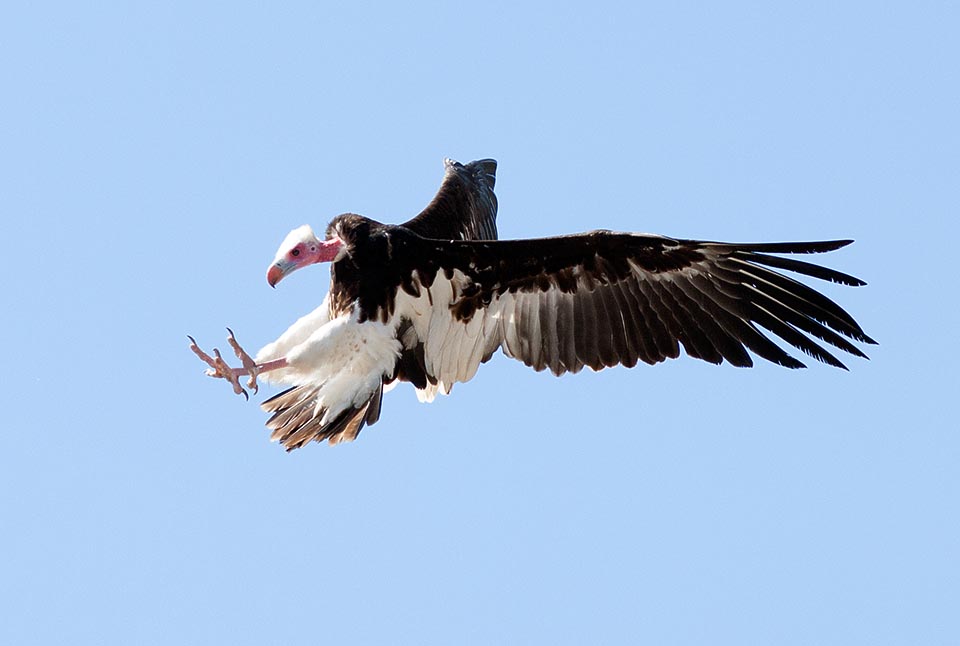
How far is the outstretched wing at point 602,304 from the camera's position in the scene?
1248cm

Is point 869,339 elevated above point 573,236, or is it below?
below

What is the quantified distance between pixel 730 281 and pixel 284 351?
3.72m

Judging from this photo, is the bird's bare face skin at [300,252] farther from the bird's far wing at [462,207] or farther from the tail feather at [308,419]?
the bird's far wing at [462,207]

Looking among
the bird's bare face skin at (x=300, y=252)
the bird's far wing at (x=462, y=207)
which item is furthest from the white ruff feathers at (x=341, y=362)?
the bird's far wing at (x=462, y=207)

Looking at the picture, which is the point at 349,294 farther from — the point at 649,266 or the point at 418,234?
the point at 649,266

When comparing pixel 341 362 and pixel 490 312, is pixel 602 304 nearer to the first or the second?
pixel 490 312

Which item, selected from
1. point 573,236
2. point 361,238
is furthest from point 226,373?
point 573,236

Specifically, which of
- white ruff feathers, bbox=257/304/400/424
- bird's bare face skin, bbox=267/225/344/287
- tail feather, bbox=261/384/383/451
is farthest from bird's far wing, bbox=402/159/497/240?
tail feather, bbox=261/384/383/451

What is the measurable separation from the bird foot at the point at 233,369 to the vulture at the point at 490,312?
0.03 feet

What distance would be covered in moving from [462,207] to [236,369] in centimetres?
365

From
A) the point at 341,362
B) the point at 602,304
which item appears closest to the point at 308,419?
the point at 341,362

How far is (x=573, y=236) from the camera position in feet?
41.3

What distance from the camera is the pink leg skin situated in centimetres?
1272

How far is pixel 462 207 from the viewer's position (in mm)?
15656
